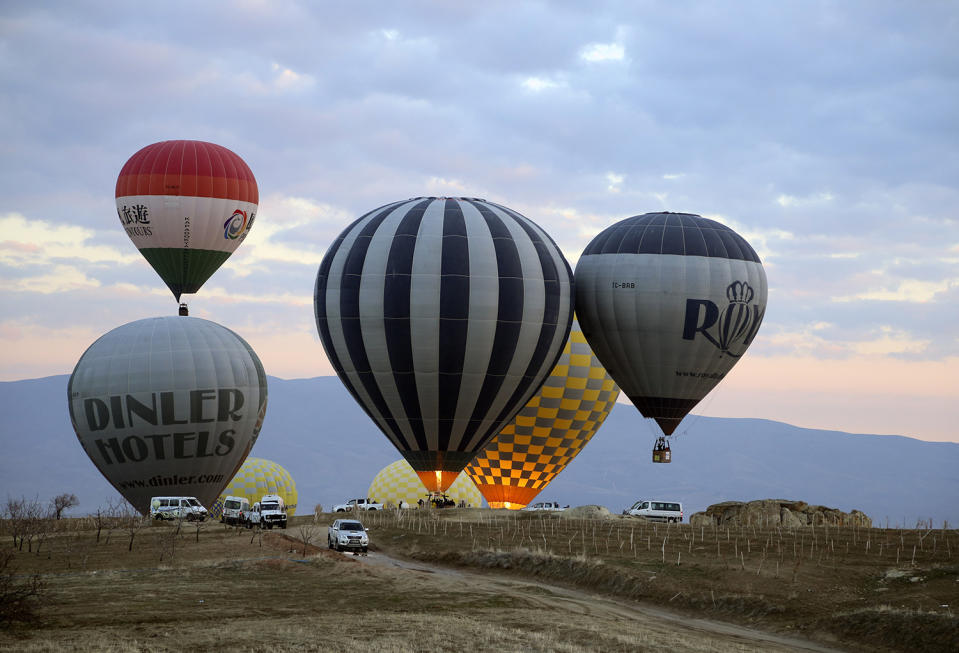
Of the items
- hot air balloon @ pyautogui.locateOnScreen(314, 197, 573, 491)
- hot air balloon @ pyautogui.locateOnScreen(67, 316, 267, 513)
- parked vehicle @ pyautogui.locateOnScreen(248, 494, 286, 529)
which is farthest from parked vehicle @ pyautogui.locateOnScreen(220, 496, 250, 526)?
hot air balloon @ pyautogui.locateOnScreen(314, 197, 573, 491)

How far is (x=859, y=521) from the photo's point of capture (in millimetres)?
52719

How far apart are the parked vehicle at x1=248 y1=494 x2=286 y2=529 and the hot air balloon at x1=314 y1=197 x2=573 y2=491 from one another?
5753mm

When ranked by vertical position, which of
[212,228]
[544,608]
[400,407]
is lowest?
[544,608]

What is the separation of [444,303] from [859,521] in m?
19.6

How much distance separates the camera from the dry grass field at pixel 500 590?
26.7 meters

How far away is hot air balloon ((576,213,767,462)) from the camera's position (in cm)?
5512

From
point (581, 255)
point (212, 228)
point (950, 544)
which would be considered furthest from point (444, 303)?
point (950, 544)

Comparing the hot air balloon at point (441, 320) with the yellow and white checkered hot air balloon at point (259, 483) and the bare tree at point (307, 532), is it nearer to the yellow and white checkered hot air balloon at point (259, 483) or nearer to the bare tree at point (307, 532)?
the bare tree at point (307, 532)

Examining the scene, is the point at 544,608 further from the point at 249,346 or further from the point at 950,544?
the point at 249,346

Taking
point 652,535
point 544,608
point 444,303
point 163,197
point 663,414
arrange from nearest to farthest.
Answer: point 544,608 → point 652,535 → point 444,303 → point 663,414 → point 163,197

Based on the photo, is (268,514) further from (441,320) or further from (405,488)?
(405,488)

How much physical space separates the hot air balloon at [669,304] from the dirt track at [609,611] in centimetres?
2012

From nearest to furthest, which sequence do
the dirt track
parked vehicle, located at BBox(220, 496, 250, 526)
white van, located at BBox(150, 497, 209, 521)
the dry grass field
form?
the dry grass field < the dirt track < white van, located at BBox(150, 497, 209, 521) < parked vehicle, located at BBox(220, 496, 250, 526)

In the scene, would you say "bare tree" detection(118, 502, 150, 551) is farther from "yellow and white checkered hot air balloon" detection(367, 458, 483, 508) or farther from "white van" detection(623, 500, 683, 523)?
"yellow and white checkered hot air balloon" detection(367, 458, 483, 508)
